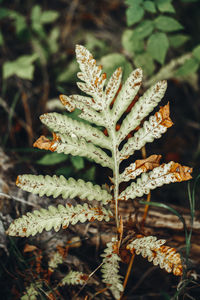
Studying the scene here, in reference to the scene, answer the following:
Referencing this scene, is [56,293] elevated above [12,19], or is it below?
below

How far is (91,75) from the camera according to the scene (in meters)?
1.19

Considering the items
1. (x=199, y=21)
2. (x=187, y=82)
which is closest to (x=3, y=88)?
(x=187, y=82)

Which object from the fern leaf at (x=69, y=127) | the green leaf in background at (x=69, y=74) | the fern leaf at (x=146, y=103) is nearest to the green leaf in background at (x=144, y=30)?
the green leaf in background at (x=69, y=74)

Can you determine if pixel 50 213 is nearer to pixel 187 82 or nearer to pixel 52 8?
pixel 187 82

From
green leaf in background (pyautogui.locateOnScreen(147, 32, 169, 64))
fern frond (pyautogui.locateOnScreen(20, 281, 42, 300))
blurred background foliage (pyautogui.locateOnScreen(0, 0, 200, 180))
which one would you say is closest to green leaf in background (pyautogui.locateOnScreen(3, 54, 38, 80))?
blurred background foliage (pyautogui.locateOnScreen(0, 0, 200, 180))

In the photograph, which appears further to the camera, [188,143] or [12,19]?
[12,19]

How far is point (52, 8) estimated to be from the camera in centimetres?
307

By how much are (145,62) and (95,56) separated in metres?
0.66

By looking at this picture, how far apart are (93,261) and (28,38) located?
7.40 ft

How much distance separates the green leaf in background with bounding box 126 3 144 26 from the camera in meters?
1.84

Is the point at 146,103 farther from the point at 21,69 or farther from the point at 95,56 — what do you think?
the point at 95,56

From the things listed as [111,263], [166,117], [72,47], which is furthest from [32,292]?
[72,47]

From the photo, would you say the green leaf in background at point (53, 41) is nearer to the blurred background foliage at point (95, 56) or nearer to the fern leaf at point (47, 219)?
the blurred background foliage at point (95, 56)

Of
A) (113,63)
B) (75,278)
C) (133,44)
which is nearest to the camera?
(75,278)
